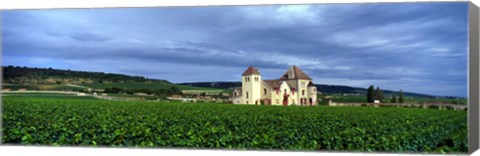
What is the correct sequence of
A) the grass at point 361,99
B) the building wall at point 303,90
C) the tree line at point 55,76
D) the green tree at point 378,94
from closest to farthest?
the grass at point 361,99 → the green tree at point 378,94 → the building wall at point 303,90 → the tree line at point 55,76

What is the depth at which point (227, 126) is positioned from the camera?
11.1 metres

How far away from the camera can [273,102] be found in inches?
442

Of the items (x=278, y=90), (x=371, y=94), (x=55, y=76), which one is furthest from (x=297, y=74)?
(x=55, y=76)

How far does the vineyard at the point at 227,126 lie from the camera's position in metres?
10.2

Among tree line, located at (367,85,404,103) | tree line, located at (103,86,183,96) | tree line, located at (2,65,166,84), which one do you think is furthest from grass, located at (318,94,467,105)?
tree line, located at (2,65,166,84)

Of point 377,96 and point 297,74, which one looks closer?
point 377,96

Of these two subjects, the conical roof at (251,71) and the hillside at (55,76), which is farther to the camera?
the hillside at (55,76)

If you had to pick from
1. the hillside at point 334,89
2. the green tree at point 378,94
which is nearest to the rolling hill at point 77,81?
the hillside at point 334,89

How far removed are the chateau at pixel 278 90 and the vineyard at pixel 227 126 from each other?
14 cm

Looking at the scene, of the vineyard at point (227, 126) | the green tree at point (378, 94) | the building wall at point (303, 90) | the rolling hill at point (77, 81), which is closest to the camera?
the vineyard at point (227, 126)

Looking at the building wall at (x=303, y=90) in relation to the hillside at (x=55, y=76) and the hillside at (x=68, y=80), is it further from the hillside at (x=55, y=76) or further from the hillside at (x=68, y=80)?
the hillside at (x=55, y=76)

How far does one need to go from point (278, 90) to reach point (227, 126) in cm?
109

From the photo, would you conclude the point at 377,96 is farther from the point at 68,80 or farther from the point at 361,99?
the point at 68,80

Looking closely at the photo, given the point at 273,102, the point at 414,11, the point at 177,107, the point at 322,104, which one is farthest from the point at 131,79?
the point at 414,11
